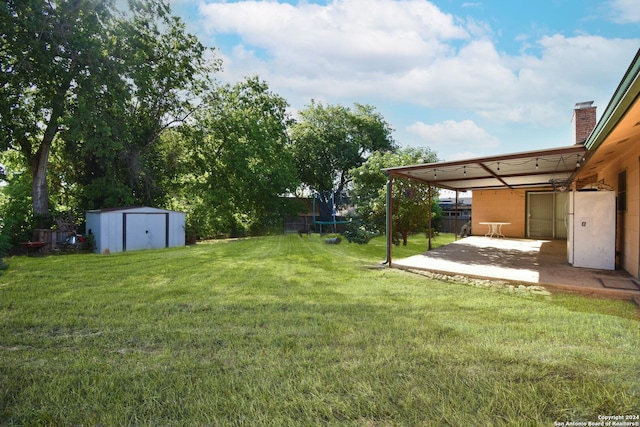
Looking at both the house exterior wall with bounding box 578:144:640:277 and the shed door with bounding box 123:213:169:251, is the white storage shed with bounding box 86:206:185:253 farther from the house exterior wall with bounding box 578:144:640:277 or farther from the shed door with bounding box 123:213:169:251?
the house exterior wall with bounding box 578:144:640:277

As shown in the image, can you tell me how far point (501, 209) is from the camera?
15.2 meters

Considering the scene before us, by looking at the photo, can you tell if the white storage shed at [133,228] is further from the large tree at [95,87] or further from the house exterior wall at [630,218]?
the house exterior wall at [630,218]

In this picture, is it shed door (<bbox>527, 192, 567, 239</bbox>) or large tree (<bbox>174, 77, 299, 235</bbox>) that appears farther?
large tree (<bbox>174, 77, 299, 235</bbox>)

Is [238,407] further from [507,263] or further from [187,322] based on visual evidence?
[507,263]

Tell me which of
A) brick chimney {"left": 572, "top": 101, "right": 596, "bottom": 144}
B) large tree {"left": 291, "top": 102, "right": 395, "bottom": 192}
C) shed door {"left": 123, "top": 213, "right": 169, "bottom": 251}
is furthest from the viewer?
large tree {"left": 291, "top": 102, "right": 395, "bottom": 192}

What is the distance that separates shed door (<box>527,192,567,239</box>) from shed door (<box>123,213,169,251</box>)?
49.4 feet

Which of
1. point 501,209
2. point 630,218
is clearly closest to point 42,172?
point 630,218

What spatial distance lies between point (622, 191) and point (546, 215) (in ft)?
26.7

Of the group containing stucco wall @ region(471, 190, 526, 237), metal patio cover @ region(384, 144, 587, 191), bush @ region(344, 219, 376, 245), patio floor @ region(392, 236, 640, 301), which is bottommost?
patio floor @ region(392, 236, 640, 301)

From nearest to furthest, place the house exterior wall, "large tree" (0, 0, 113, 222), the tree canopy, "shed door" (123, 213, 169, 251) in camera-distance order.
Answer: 1. the house exterior wall
2. "large tree" (0, 0, 113, 222)
3. the tree canopy
4. "shed door" (123, 213, 169, 251)

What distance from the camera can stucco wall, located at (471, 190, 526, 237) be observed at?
48.7 ft

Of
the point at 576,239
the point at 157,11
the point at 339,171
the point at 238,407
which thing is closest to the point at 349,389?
the point at 238,407

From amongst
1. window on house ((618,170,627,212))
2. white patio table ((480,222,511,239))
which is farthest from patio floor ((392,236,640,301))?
white patio table ((480,222,511,239))

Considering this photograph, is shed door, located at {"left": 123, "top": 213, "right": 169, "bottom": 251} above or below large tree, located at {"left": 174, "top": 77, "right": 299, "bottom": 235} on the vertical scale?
below
